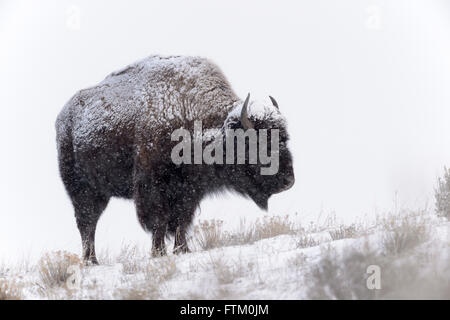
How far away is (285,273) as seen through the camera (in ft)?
13.0

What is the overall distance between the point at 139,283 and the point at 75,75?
115ft

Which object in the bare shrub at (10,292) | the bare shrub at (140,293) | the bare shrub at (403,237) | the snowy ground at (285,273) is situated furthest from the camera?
the bare shrub at (10,292)

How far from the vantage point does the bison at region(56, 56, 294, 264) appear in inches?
244

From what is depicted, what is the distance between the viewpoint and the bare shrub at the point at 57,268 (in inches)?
197

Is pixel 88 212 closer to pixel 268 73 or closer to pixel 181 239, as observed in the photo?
pixel 181 239

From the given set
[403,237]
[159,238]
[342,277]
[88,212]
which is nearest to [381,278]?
[342,277]

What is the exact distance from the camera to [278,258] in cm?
441

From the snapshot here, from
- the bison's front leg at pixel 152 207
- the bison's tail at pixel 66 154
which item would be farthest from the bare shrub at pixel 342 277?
the bison's tail at pixel 66 154

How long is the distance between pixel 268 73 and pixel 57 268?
3656cm

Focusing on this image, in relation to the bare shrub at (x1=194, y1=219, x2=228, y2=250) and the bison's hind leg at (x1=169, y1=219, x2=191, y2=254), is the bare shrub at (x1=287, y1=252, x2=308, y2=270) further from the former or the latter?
the bison's hind leg at (x1=169, y1=219, x2=191, y2=254)

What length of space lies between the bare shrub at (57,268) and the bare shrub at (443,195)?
11.8 feet

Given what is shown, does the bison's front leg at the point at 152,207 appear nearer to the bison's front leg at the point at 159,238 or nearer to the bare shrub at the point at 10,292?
the bison's front leg at the point at 159,238
